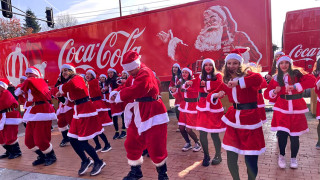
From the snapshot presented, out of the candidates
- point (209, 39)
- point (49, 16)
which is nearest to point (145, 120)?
point (209, 39)

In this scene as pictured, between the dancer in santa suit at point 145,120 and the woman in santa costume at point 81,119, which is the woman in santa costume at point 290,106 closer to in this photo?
the dancer in santa suit at point 145,120

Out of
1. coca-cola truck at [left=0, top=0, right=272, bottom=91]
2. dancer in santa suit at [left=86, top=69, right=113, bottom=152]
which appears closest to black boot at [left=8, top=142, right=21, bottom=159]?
dancer in santa suit at [left=86, top=69, right=113, bottom=152]

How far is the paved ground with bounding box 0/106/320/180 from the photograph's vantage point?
3.65 meters

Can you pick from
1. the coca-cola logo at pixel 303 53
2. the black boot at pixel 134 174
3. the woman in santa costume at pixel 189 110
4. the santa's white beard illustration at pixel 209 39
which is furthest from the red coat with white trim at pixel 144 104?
the coca-cola logo at pixel 303 53

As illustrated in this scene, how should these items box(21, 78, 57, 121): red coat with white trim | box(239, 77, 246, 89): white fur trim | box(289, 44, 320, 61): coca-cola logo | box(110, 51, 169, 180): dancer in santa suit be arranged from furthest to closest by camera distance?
box(289, 44, 320, 61): coca-cola logo, box(21, 78, 57, 121): red coat with white trim, box(110, 51, 169, 180): dancer in santa suit, box(239, 77, 246, 89): white fur trim

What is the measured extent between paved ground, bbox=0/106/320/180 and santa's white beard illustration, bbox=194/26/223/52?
3.29 meters

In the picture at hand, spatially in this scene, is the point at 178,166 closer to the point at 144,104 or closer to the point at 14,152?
the point at 144,104

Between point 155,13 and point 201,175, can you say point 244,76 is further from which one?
point 155,13

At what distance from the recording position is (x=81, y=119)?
401 cm

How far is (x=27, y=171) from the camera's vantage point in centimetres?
451

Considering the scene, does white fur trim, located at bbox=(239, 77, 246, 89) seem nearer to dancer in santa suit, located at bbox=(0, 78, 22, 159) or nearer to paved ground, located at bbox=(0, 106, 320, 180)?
paved ground, located at bbox=(0, 106, 320, 180)

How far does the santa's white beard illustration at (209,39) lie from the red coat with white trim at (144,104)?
4.76 m

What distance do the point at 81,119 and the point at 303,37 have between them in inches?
354

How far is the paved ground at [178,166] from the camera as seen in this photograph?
12.0 feet
